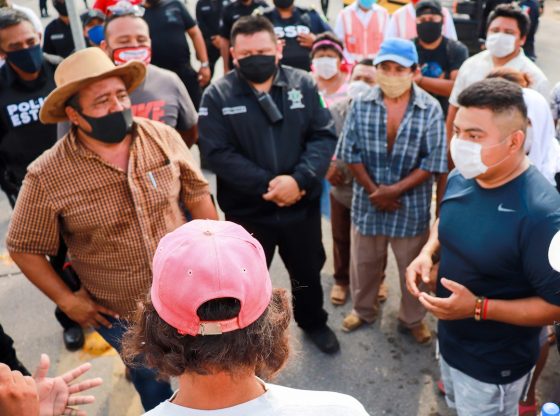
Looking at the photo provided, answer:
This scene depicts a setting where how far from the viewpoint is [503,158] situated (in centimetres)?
218

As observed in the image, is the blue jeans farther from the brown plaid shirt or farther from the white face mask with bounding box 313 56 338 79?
the white face mask with bounding box 313 56 338 79

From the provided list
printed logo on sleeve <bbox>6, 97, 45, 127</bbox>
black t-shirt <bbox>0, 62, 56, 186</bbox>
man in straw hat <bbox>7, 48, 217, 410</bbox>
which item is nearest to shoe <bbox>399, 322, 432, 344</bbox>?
man in straw hat <bbox>7, 48, 217, 410</bbox>

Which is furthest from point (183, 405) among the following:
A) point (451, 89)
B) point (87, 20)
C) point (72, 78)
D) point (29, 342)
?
point (87, 20)

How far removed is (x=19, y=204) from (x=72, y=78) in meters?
0.63

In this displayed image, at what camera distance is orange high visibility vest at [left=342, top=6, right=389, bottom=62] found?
18.9ft

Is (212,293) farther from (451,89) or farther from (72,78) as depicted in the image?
(451,89)

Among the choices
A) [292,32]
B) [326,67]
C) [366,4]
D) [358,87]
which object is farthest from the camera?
[366,4]

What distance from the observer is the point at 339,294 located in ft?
13.2

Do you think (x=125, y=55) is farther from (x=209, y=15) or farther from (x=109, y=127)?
(x=209, y=15)

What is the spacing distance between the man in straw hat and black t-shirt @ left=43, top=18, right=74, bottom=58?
3.88 metres

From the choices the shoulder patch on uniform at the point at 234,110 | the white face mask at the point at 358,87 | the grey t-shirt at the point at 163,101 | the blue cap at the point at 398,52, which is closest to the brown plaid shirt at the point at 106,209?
the shoulder patch on uniform at the point at 234,110

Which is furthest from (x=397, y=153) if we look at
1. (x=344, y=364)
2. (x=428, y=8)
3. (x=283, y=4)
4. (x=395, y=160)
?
(x=283, y=4)

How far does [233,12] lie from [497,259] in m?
5.13

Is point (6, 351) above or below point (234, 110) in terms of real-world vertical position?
below
